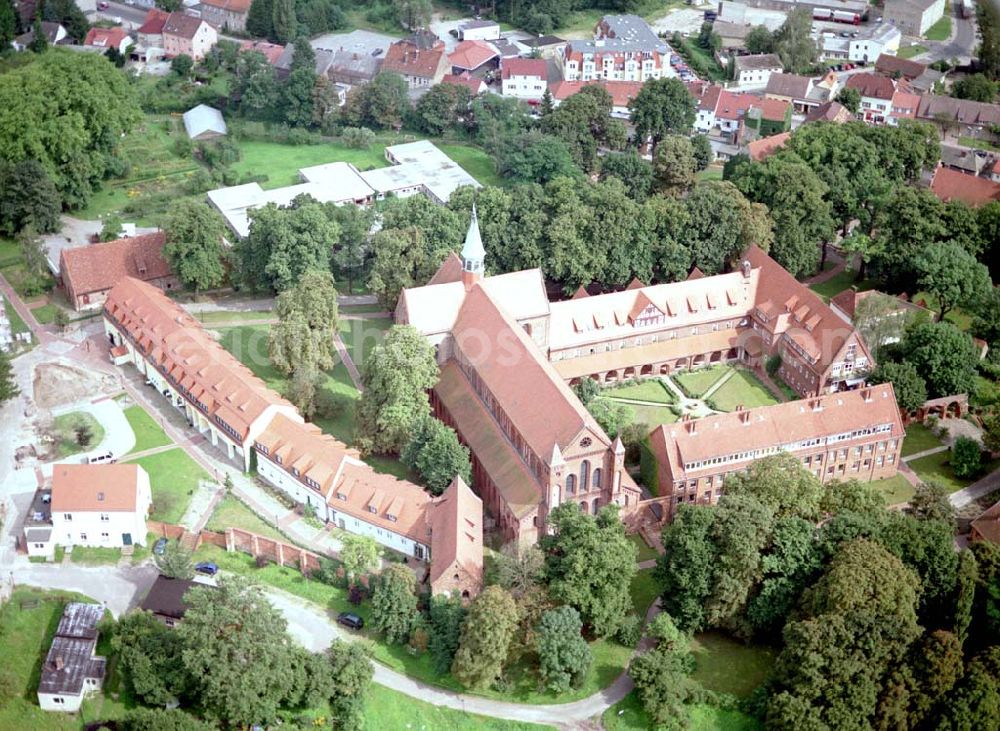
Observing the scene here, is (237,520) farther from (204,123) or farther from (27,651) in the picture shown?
(204,123)

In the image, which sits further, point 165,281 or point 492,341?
point 165,281

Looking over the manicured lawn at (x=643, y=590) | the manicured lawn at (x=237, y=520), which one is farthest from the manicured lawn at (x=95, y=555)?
the manicured lawn at (x=643, y=590)

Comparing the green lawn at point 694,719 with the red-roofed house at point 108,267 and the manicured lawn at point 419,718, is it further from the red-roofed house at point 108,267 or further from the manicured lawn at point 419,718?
the red-roofed house at point 108,267

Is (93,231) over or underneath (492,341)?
underneath

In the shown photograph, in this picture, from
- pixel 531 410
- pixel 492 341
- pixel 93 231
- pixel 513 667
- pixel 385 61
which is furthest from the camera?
pixel 385 61

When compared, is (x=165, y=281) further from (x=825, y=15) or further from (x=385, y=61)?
(x=825, y=15)

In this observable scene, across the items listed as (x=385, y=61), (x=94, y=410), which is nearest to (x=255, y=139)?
(x=385, y=61)

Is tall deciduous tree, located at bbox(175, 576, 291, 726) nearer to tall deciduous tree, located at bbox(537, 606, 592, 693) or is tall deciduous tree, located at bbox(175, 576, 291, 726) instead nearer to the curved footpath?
the curved footpath
